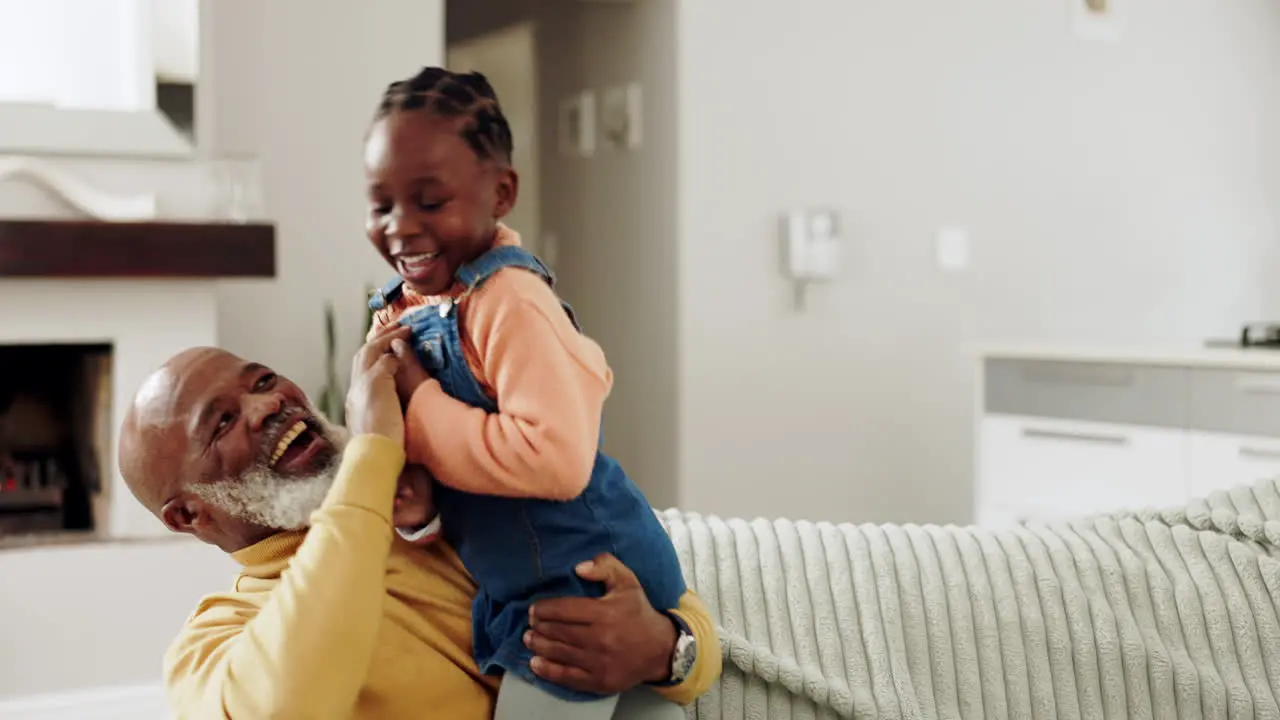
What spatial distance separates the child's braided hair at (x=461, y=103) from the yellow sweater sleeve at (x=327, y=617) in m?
0.26

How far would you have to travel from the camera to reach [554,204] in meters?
4.76

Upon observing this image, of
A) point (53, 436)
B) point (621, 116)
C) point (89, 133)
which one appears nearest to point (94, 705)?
point (53, 436)

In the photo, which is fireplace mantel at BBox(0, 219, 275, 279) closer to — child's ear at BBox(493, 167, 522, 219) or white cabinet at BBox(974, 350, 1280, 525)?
child's ear at BBox(493, 167, 522, 219)

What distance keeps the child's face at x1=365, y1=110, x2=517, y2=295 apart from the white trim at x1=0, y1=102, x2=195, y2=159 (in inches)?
78.0

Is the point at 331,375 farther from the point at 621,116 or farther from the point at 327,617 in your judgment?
the point at 327,617

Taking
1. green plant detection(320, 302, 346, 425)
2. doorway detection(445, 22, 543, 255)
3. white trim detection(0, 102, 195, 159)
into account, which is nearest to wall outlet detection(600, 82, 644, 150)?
doorway detection(445, 22, 543, 255)

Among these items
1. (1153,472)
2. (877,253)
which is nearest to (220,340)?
(877,253)

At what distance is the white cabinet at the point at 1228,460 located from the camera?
3.00 m

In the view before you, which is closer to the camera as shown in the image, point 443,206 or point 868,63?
point 443,206

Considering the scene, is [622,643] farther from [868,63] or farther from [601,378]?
[868,63]

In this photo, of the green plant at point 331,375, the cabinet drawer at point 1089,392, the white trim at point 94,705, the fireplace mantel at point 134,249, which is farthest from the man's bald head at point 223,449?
the cabinet drawer at point 1089,392

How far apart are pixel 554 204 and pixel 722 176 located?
0.93 metres

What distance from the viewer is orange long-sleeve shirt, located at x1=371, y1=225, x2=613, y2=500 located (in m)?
1.08

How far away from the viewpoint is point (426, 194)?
A: 42.8 inches
